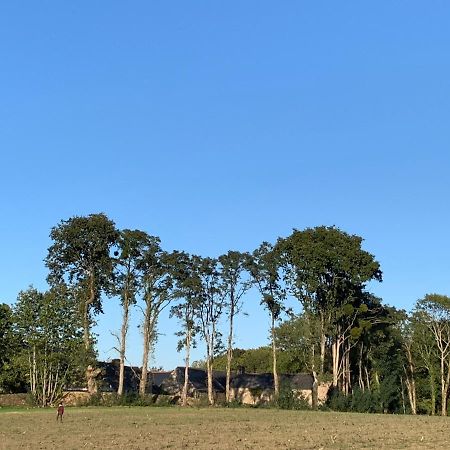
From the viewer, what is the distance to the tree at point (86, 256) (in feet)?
232

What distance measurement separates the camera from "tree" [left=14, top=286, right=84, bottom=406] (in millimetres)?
63344

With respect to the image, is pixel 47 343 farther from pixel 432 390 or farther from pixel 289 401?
pixel 432 390

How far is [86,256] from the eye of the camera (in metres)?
71.8

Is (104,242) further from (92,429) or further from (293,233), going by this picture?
(92,429)

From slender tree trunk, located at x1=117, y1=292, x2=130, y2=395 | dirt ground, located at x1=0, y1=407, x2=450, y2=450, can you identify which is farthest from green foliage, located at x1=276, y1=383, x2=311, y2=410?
dirt ground, located at x1=0, y1=407, x2=450, y2=450

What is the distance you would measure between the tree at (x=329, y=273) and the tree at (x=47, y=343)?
24.1 meters

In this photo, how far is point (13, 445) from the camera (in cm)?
2297

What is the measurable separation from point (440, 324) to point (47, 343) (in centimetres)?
4649

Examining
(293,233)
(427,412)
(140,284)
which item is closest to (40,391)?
(140,284)

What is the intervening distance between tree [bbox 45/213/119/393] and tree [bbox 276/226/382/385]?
20.1m

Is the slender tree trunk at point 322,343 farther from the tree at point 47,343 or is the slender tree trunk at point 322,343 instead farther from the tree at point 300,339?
the tree at point 47,343

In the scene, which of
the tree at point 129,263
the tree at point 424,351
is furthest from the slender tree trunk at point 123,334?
the tree at point 424,351

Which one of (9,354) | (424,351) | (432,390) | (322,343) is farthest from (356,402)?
(9,354)

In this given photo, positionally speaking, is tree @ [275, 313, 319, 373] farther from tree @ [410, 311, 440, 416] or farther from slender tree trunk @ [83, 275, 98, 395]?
slender tree trunk @ [83, 275, 98, 395]
